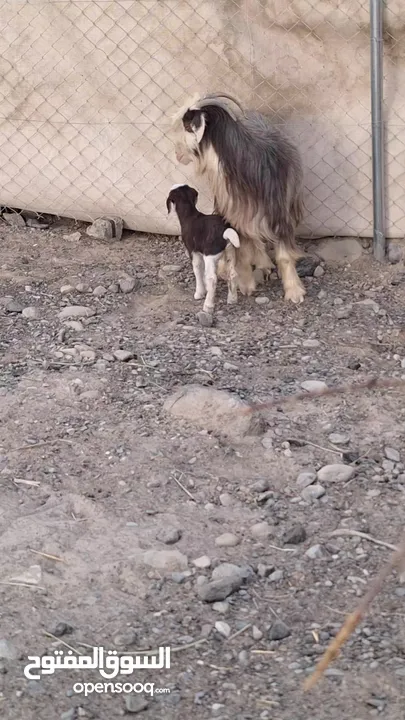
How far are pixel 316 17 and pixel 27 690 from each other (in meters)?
3.55

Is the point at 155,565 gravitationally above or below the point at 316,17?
below

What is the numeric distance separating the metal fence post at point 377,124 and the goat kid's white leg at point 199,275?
94 cm

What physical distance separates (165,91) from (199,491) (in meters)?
2.59

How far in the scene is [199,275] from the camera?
15.5 ft

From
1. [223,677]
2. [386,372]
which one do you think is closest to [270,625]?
[223,677]

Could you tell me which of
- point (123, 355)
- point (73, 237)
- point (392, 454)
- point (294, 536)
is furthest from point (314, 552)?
point (73, 237)

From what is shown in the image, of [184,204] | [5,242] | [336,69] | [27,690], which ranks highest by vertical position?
[336,69]

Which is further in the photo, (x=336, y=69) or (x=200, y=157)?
(x=336, y=69)

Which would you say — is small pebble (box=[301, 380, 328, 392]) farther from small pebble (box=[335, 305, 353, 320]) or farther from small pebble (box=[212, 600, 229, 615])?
small pebble (box=[212, 600, 229, 615])

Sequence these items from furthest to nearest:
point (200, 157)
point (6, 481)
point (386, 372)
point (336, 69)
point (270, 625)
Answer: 1. point (336, 69)
2. point (200, 157)
3. point (386, 372)
4. point (6, 481)
5. point (270, 625)

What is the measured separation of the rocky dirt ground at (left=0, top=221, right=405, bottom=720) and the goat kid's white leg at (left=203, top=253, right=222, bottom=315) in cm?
10

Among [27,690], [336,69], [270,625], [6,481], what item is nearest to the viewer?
[27,690]

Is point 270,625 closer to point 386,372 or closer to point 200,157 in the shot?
point 386,372

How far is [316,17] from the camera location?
15.8 ft
